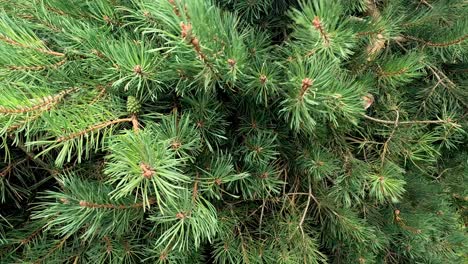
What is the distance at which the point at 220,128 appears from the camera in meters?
0.76

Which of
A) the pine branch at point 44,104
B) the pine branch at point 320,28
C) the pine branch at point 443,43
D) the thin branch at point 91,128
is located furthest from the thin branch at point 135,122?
the pine branch at point 443,43

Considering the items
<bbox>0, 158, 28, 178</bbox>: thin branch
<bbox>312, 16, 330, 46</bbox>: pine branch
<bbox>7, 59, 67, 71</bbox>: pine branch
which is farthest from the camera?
<bbox>0, 158, 28, 178</bbox>: thin branch

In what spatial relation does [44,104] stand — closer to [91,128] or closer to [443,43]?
[91,128]

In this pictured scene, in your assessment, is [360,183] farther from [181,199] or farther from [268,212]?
[181,199]

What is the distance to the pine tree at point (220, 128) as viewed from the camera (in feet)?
1.79

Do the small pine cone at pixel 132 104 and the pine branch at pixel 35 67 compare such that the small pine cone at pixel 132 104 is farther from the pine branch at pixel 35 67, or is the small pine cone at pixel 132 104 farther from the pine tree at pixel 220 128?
the pine branch at pixel 35 67

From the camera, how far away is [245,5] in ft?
2.53

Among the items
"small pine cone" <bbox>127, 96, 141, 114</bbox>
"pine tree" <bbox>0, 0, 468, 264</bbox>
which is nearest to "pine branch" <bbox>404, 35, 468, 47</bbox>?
"pine tree" <bbox>0, 0, 468, 264</bbox>

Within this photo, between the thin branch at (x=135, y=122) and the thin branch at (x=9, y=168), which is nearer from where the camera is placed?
the thin branch at (x=135, y=122)

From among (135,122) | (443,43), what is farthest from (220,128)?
(443,43)

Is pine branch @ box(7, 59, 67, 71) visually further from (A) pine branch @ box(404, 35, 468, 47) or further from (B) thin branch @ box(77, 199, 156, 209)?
(A) pine branch @ box(404, 35, 468, 47)

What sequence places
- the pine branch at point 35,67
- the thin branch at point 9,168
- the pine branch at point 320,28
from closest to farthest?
the pine branch at point 320,28
the pine branch at point 35,67
the thin branch at point 9,168

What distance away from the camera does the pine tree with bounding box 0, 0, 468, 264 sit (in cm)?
55

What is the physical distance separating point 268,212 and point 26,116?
606 millimetres
